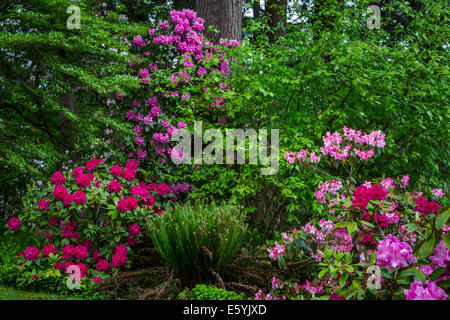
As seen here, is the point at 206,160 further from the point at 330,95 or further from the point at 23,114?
the point at 23,114

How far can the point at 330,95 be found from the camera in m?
4.49

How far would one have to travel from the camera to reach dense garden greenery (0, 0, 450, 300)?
320 centimetres

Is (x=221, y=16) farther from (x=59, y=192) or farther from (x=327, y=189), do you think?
(x=327, y=189)

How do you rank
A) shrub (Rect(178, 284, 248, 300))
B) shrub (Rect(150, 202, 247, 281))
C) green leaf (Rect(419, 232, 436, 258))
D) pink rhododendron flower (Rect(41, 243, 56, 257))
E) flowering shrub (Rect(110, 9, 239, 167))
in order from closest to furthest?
green leaf (Rect(419, 232, 436, 258)) → shrub (Rect(178, 284, 248, 300)) → shrub (Rect(150, 202, 247, 281)) → pink rhododendron flower (Rect(41, 243, 56, 257)) → flowering shrub (Rect(110, 9, 239, 167))

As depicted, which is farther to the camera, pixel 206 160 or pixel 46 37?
pixel 206 160

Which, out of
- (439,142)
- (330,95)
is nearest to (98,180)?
(330,95)

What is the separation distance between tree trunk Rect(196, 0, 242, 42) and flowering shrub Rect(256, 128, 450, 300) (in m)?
3.28

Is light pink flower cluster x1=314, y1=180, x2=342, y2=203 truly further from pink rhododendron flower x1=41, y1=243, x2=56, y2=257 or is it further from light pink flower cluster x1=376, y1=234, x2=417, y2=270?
pink rhododendron flower x1=41, y1=243, x2=56, y2=257

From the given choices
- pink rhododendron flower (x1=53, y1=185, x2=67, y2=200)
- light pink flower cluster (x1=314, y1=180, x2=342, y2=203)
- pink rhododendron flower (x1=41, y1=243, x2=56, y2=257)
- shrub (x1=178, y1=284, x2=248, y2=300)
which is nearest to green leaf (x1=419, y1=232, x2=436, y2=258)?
light pink flower cluster (x1=314, y1=180, x2=342, y2=203)

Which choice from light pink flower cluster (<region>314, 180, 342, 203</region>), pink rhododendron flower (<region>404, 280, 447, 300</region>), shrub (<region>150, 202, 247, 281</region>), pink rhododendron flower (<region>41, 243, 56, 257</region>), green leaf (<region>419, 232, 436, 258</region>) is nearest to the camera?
pink rhododendron flower (<region>404, 280, 447, 300</region>)

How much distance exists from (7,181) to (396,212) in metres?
5.27

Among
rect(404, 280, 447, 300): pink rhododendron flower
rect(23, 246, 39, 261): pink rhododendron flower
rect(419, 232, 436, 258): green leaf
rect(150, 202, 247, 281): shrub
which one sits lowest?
rect(23, 246, 39, 261): pink rhododendron flower

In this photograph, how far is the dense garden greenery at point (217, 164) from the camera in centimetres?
320

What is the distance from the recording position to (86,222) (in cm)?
402
